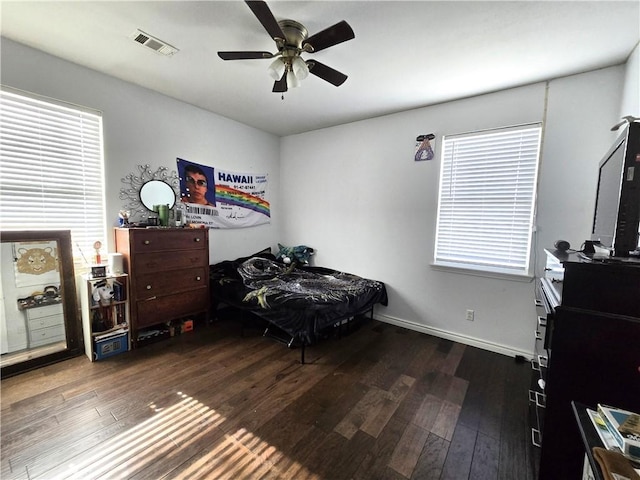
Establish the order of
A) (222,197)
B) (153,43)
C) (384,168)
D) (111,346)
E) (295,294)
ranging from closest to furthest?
(153,43), (111,346), (295,294), (384,168), (222,197)

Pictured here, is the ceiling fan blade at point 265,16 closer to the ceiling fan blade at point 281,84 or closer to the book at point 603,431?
the ceiling fan blade at point 281,84

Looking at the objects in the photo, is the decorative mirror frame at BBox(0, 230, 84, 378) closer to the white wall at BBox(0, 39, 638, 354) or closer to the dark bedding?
the white wall at BBox(0, 39, 638, 354)

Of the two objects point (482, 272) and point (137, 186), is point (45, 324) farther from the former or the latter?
point (482, 272)

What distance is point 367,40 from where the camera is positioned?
1.91 metres

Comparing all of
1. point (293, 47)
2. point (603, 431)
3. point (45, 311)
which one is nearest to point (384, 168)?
point (293, 47)

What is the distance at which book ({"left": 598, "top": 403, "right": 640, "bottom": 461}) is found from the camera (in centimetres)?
73

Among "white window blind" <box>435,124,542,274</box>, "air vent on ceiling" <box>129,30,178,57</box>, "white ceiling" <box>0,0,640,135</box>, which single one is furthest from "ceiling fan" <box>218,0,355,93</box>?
"white window blind" <box>435,124,542,274</box>

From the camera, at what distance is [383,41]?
1915 millimetres

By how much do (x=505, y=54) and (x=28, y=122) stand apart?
3.89 meters

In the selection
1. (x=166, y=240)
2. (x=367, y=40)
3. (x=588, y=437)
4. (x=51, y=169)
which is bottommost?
(x=588, y=437)

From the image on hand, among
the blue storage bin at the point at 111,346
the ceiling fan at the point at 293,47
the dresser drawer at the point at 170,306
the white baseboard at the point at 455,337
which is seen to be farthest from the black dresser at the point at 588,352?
the blue storage bin at the point at 111,346

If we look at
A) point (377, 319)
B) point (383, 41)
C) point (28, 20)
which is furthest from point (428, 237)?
point (28, 20)

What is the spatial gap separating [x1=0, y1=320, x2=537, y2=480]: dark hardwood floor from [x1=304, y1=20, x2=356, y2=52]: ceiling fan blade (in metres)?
2.42

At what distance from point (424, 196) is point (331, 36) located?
1999 millimetres
